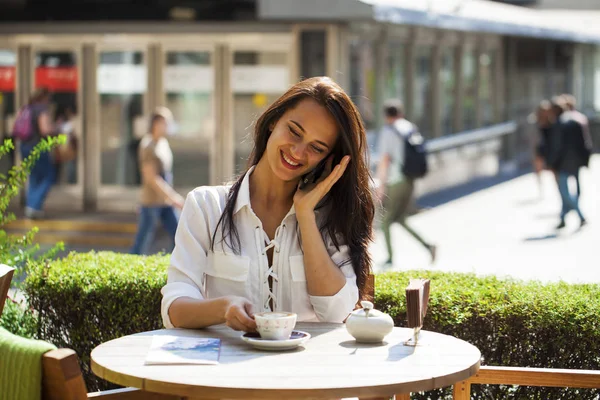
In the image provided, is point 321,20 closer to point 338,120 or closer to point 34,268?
point 34,268

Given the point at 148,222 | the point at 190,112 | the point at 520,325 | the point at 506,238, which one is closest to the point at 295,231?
the point at 520,325

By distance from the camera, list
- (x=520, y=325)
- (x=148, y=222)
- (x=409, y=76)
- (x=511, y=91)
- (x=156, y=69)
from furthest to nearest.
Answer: (x=511, y=91)
(x=409, y=76)
(x=156, y=69)
(x=148, y=222)
(x=520, y=325)

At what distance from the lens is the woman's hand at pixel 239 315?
3.56 metres

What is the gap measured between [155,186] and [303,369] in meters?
8.16

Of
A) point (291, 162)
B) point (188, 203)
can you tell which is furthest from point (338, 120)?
point (188, 203)

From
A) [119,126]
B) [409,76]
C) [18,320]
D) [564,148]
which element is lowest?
[18,320]

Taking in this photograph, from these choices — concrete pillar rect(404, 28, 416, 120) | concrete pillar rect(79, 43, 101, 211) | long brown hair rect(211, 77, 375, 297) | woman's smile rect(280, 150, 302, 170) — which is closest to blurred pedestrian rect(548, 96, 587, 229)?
concrete pillar rect(404, 28, 416, 120)

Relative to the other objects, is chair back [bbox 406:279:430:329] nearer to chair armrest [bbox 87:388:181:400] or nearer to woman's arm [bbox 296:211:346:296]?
woman's arm [bbox 296:211:346:296]

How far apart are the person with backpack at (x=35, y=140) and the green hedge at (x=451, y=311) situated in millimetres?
9687

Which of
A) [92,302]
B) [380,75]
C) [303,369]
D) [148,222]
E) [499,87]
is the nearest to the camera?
[303,369]

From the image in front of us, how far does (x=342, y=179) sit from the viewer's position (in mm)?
4195

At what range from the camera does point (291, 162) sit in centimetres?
402

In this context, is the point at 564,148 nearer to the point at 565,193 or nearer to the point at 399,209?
the point at 565,193

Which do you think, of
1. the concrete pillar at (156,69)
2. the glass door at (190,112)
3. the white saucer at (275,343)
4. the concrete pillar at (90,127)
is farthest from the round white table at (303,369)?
the concrete pillar at (90,127)
